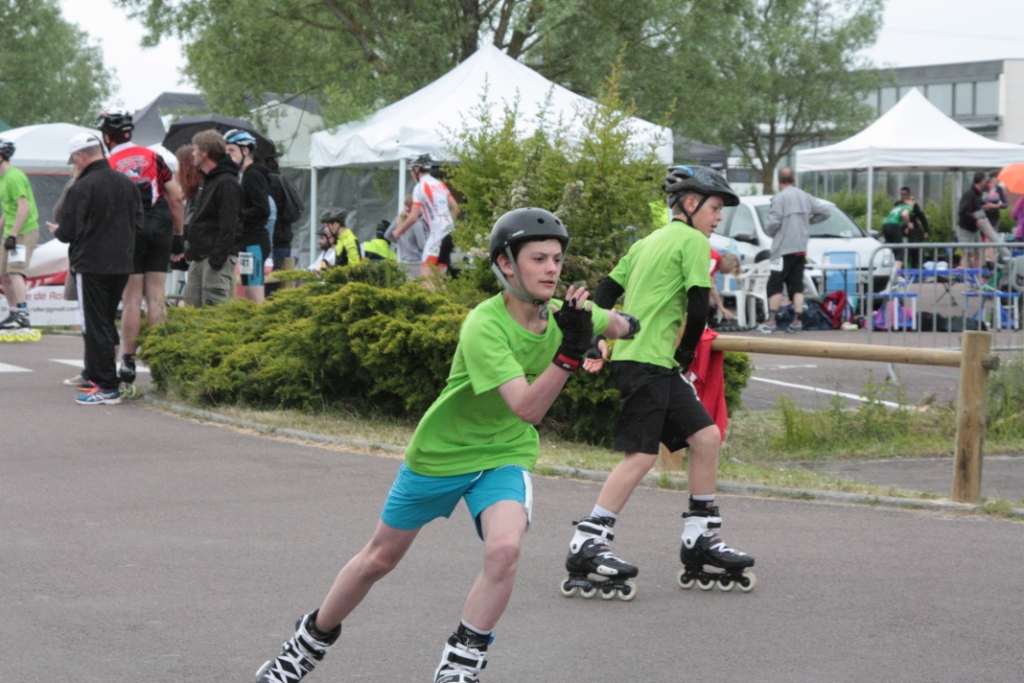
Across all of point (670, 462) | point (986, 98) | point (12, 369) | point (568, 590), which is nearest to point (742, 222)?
point (12, 369)

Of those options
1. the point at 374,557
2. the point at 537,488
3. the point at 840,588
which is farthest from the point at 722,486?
the point at 374,557

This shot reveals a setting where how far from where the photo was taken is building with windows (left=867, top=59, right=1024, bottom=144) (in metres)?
83.4

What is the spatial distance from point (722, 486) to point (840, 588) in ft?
6.87

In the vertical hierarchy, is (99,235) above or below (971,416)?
above

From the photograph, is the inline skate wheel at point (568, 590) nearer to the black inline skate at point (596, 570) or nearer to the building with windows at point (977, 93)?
the black inline skate at point (596, 570)

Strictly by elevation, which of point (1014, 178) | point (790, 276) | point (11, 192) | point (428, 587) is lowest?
point (428, 587)

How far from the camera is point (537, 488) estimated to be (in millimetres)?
7879

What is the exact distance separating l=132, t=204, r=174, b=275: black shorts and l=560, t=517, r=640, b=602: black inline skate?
6410mm

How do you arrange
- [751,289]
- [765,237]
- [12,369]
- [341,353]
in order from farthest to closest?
[765,237] → [751,289] → [12,369] → [341,353]

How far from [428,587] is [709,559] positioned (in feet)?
3.91

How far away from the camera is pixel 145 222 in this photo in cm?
1102

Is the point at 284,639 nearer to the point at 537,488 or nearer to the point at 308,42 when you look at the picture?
the point at 537,488

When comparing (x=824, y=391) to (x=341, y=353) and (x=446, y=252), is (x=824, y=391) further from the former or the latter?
(x=341, y=353)

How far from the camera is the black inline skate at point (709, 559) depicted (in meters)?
5.79
